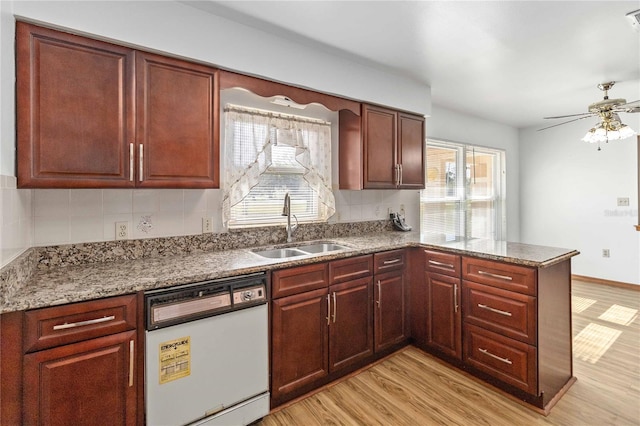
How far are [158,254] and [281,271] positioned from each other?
0.84 metres

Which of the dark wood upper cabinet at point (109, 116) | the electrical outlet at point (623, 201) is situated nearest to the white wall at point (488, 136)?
the electrical outlet at point (623, 201)

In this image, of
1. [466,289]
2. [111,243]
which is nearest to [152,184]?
[111,243]

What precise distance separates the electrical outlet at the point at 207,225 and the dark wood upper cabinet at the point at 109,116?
374 millimetres

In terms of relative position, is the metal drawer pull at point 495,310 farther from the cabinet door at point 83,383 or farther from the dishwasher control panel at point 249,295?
the cabinet door at point 83,383

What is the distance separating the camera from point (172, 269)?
68.7 inches

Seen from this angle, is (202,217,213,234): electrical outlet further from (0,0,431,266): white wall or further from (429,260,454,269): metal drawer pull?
(429,260,454,269): metal drawer pull

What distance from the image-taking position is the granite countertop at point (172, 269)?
1.35 meters

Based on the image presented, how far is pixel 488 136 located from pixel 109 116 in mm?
4981

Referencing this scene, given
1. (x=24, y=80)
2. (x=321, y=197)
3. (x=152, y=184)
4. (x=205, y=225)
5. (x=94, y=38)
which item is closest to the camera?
(x=24, y=80)

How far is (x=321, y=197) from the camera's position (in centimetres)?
291

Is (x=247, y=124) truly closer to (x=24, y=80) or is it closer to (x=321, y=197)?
(x=321, y=197)

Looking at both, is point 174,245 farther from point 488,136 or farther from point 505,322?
point 488,136

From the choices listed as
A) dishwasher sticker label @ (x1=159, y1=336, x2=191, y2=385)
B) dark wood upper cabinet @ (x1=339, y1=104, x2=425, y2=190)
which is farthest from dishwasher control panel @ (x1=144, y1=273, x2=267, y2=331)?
dark wood upper cabinet @ (x1=339, y1=104, x2=425, y2=190)

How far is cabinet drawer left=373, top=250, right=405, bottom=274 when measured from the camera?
2.49m
